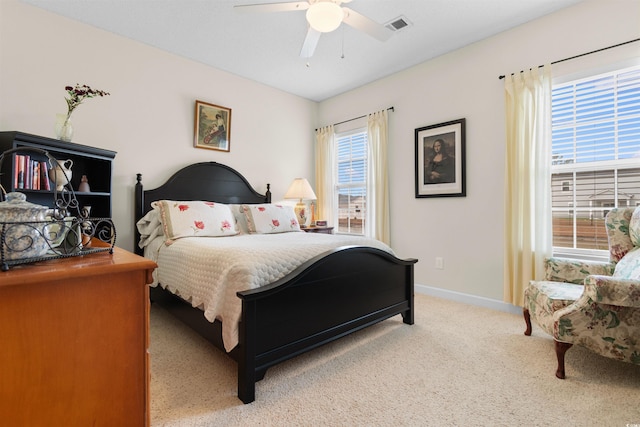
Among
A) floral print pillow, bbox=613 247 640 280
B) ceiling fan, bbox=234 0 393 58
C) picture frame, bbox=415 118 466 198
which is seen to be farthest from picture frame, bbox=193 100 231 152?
Answer: floral print pillow, bbox=613 247 640 280

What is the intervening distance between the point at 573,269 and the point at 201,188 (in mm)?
3589

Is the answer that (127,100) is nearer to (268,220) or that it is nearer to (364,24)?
(268,220)

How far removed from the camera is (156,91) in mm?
3287

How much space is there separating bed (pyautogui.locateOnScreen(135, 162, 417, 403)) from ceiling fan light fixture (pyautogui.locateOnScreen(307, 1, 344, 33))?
1448mm

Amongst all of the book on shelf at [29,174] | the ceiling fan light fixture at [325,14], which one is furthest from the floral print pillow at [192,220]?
the ceiling fan light fixture at [325,14]

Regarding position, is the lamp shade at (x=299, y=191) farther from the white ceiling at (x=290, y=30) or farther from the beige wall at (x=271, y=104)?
the white ceiling at (x=290, y=30)

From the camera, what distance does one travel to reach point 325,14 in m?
1.87

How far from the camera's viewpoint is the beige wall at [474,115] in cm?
A: 253

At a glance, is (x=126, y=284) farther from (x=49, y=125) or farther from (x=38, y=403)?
(x=49, y=125)

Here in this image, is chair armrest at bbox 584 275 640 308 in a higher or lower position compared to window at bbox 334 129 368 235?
lower

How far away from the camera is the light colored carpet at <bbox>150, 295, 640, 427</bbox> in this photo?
1472 millimetres

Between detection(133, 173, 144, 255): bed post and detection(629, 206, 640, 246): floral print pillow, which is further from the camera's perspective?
detection(133, 173, 144, 255): bed post

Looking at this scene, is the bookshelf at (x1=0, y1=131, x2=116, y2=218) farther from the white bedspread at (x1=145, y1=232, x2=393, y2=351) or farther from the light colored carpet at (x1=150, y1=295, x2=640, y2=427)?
the light colored carpet at (x1=150, y1=295, x2=640, y2=427)

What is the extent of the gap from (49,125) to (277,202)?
2.54 m
